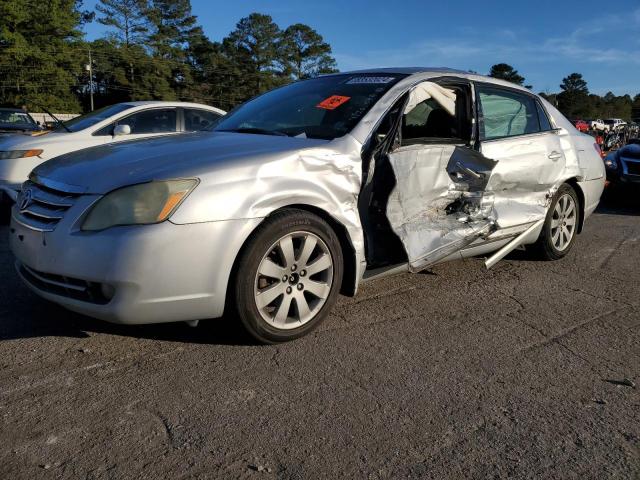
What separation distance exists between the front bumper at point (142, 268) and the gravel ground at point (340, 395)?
0.31 m

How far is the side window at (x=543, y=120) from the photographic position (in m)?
4.97

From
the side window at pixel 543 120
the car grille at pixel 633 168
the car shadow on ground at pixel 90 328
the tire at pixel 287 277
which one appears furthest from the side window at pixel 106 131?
the car grille at pixel 633 168

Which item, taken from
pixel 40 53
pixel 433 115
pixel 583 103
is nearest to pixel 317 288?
pixel 433 115

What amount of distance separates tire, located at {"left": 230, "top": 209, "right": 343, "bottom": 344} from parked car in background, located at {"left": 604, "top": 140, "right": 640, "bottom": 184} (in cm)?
768

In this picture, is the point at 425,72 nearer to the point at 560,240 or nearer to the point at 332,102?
the point at 332,102

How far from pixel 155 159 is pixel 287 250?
2.80 feet

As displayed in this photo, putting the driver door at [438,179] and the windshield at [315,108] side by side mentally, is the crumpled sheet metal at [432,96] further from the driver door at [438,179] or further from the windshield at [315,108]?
the windshield at [315,108]

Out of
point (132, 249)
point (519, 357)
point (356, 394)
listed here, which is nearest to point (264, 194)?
point (132, 249)

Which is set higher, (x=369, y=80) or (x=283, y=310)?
(x=369, y=80)

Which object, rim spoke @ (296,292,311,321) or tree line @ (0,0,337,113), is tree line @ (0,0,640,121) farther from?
rim spoke @ (296,292,311,321)

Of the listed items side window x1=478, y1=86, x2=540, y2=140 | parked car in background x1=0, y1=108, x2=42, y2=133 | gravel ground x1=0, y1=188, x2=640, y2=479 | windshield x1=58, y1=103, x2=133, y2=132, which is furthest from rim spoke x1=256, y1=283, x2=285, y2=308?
parked car in background x1=0, y1=108, x2=42, y2=133

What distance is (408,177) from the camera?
364 cm

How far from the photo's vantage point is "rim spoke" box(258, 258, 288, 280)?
2.99 m

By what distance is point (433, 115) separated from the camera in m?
4.15
